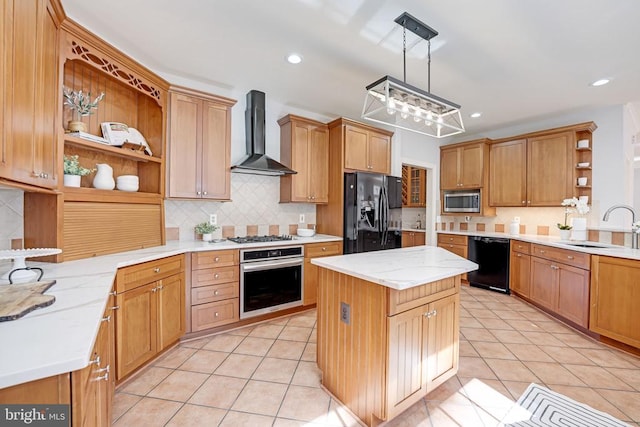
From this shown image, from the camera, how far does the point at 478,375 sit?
2.11 meters

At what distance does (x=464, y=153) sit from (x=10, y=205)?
557 cm

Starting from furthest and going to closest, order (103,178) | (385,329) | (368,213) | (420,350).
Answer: (368,213) < (103,178) < (420,350) < (385,329)

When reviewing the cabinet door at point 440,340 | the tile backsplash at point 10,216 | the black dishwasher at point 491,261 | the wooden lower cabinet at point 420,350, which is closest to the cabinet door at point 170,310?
the tile backsplash at point 10,216

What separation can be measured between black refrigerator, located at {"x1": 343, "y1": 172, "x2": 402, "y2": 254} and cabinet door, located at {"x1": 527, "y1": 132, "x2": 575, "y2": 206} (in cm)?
223

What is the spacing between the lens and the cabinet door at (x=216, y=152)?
2.92m

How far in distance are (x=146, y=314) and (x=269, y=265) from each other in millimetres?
1169

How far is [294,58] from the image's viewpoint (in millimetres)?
2584

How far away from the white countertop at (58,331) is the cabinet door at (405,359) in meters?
1.28

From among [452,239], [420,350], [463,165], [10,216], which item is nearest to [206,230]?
[10,216]

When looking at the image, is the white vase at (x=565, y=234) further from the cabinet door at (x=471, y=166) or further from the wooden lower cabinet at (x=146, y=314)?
the wooden lower cabinet at (x=146, y=314)

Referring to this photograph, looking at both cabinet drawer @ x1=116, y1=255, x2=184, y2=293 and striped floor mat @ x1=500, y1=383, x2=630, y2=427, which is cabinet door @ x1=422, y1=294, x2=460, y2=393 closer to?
striped floor mat @ x1=500, y1=383, x2=630, y2=427

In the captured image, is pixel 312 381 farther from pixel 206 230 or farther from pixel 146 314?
pixel 206 230

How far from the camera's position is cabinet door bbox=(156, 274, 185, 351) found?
222 cm

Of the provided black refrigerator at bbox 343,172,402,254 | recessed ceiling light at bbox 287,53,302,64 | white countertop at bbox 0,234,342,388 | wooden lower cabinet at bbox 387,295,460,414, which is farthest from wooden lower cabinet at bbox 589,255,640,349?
white countertop at bbox 0,234,342,388
